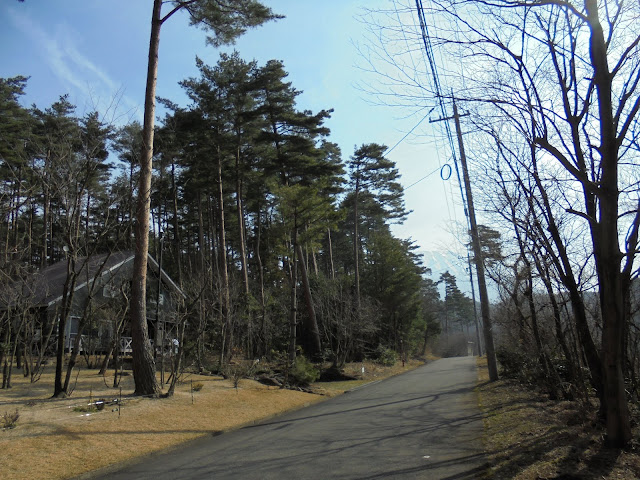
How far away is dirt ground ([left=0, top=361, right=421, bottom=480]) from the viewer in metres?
6.85

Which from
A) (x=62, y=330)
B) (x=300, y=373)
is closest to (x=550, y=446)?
(x=62, y=330)

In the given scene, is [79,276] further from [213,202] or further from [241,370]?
[213,202]

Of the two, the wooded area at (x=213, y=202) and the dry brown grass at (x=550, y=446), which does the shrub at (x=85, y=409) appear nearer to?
the wooded area at (x=213, y=202)

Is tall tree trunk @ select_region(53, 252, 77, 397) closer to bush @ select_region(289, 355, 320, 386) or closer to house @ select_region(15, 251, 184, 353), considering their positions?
house @ select_region(15, 251, 184, 353)

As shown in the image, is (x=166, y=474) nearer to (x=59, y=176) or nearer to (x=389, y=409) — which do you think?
(x=389, y=409)

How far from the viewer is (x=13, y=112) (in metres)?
21.8

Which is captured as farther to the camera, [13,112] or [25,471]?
[13,112]

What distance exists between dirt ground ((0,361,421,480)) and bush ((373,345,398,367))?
61.7 ft

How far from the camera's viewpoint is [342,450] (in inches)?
278

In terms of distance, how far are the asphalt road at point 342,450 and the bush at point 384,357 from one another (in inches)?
906

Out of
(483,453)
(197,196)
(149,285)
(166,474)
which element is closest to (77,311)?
(149,285)

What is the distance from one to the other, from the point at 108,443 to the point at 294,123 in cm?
2147

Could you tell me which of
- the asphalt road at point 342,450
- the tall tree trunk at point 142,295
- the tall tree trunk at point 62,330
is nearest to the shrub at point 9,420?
the asphalt road at point 342,450

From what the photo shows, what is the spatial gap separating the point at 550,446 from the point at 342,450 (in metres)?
2.98
